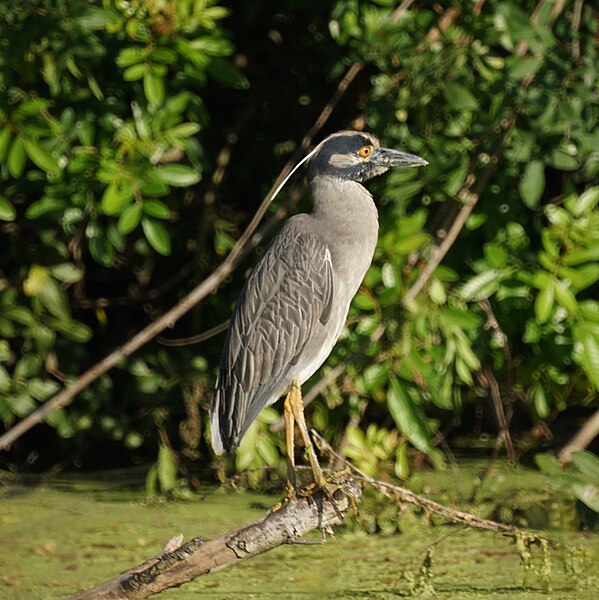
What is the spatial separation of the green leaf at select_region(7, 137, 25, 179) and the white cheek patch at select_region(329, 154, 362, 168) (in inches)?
48.1

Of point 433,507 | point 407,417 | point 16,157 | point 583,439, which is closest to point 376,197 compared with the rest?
point 407,417

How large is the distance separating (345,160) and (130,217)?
94 centimetres

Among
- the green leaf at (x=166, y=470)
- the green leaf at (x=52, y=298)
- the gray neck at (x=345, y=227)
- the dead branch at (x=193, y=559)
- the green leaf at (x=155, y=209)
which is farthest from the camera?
the green leaf at (x=52, y=298)

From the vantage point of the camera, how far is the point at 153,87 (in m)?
4.16

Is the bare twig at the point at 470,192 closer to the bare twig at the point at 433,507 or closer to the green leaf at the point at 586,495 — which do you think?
the bare twig at the point at 433,507

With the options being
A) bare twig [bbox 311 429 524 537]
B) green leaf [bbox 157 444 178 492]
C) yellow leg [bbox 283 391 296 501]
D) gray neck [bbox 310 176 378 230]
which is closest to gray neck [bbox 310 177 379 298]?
gray neck [bbox 310 176 378 230]

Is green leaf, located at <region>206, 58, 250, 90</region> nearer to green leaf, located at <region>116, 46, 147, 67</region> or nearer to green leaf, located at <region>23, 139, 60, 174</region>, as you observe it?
green leaf, located at <region>116, 46, 147, 67</region>

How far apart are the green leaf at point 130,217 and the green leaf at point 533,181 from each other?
1.41 metres

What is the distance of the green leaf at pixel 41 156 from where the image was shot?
4.12 m

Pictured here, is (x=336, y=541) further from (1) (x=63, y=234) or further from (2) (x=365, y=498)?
(1) (x=63, y=234)

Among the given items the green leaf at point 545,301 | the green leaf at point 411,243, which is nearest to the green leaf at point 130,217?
the green leaf at point 411,243

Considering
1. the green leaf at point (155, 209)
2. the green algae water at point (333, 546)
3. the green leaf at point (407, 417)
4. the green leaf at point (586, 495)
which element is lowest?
the green algae water at point (333, 546)

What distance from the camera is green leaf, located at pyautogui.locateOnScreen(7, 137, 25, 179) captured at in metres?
4.08

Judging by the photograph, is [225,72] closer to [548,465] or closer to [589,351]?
[589,351]
